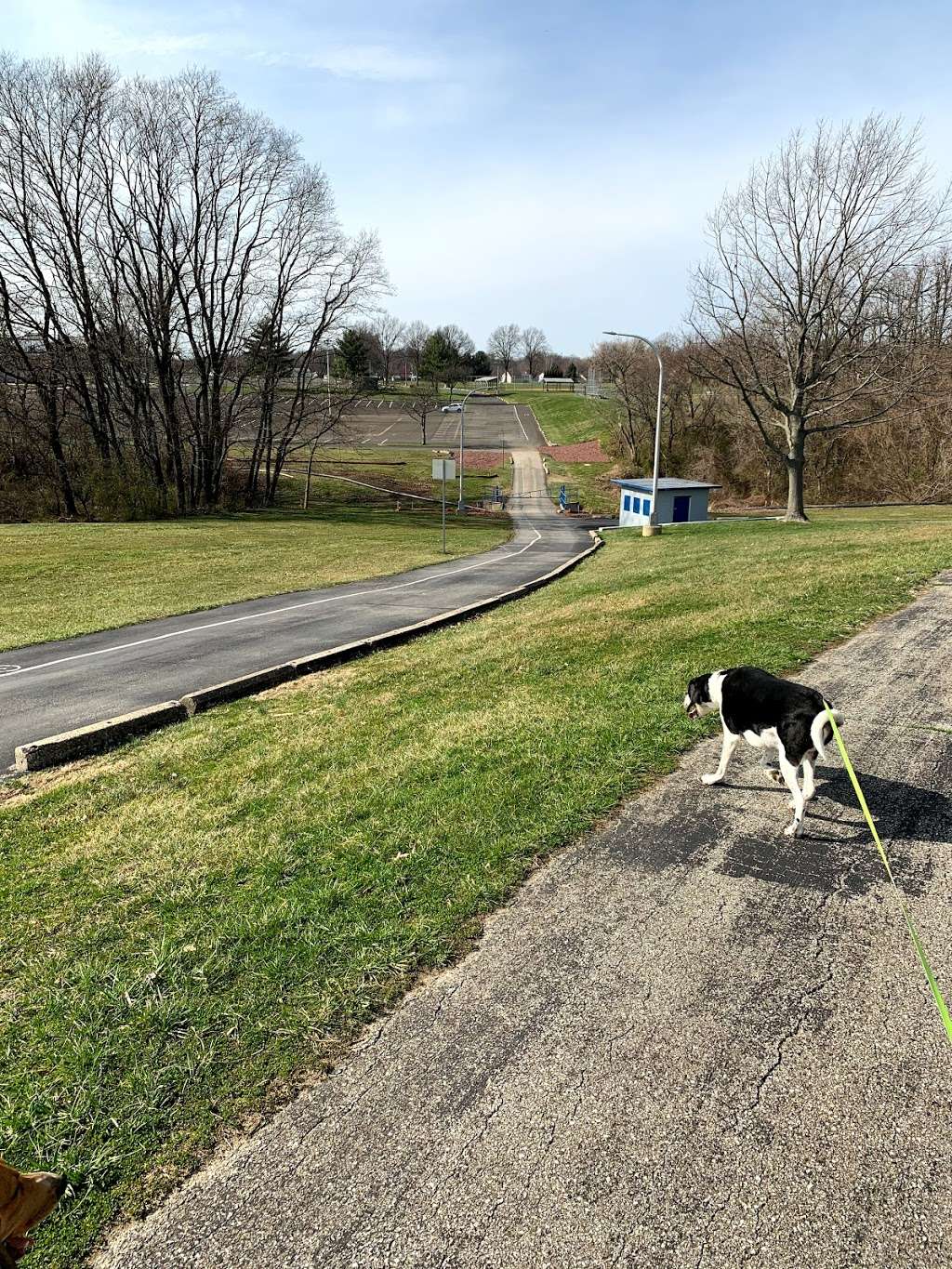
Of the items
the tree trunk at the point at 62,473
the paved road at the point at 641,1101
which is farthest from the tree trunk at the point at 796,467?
the tree trunk at the point at 62,473

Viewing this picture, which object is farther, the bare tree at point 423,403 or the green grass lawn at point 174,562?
the bare tree at point 423,403

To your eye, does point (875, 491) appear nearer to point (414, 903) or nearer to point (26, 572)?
point (26, 572)

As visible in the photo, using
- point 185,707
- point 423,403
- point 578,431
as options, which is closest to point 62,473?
point 185,707

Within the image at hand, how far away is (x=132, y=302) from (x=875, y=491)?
145ft

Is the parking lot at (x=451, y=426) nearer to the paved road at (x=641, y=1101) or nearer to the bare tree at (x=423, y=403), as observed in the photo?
the bare tree at (x=423, y=403)

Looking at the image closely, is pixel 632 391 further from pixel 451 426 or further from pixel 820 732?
pixel 820 732

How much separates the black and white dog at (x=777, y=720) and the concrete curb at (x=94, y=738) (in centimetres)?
608

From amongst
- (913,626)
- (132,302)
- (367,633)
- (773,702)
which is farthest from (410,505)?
(773,702)

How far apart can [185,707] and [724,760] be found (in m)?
6.24

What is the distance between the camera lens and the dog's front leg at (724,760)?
5199 millimetres

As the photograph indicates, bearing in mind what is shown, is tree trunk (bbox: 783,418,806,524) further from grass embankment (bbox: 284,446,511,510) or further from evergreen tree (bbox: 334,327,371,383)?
evergreen tree (bbox: 334,327,371,383)

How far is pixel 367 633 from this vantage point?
12.5 metres

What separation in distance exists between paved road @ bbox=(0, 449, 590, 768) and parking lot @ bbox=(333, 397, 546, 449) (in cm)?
5617

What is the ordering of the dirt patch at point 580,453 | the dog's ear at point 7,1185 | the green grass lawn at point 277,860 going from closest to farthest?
the dog's ear at point 7,1185 < the green grass lawn at point 277,860 < the dirt patch at point 580,453
